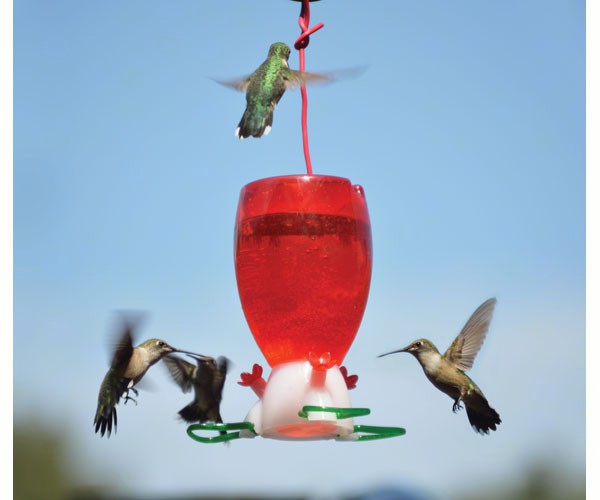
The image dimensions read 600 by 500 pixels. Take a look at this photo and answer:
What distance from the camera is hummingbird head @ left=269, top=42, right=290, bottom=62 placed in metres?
4.80

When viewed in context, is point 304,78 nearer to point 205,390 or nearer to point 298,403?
point 298,403

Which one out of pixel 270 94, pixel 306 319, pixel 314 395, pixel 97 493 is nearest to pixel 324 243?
pixel 306 319

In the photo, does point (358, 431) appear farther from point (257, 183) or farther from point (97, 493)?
point (97, 493)

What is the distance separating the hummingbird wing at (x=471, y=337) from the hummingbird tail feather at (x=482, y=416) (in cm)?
→ 20

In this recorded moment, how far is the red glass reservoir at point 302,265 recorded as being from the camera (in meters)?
4.09

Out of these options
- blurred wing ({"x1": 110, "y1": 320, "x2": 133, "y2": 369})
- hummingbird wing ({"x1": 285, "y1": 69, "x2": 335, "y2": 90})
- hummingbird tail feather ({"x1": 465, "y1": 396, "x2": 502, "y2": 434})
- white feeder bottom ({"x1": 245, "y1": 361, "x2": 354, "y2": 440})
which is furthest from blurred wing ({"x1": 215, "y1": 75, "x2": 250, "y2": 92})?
hummingbird tail feather ({"x1": 465, "y1": 396, "x2": 502, "y2": 434})

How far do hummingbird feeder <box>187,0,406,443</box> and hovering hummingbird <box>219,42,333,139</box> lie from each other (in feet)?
1.56

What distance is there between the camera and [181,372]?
16.9 feet

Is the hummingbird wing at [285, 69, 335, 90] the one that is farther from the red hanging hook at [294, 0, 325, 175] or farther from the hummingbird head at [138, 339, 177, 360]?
the hummingbird head at [138, 339, 177, 360]

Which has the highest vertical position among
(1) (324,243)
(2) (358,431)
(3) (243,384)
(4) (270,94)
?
(4) (270,94)

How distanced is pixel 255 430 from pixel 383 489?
595 centimetres

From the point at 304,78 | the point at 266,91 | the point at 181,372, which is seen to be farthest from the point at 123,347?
the point at 304,78

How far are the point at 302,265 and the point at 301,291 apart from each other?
0.35 ft

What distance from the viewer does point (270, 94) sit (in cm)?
473
